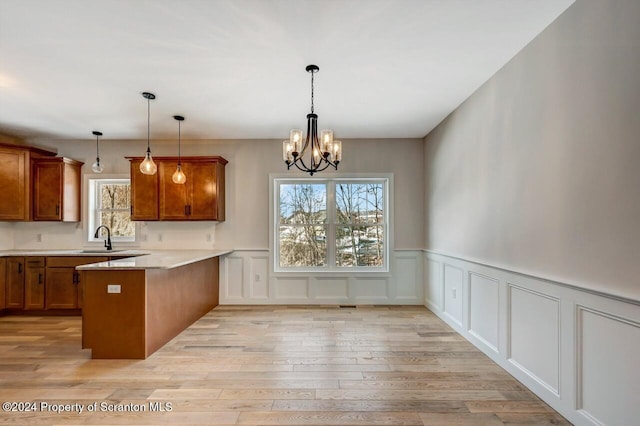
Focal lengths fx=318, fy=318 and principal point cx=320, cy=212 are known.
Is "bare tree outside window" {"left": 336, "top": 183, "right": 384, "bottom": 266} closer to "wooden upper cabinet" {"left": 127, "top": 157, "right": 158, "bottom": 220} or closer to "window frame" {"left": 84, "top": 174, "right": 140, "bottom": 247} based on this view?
"wooden upper cabinet" {"left": 127, "top": 157, "right": 158, "bottom": 220}

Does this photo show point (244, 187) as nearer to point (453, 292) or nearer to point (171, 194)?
point (171, 194)

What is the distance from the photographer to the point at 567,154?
2068mm

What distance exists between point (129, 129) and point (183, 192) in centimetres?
113

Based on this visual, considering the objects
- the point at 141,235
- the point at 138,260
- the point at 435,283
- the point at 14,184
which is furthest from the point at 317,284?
the point at 14,184

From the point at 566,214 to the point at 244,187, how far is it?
4.08 meters

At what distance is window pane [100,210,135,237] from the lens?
508 centimetres

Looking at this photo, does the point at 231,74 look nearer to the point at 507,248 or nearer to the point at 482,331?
the point at 507,248

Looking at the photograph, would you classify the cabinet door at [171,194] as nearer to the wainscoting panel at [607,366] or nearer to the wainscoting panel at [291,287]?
the wainscoting panel at [291,287]

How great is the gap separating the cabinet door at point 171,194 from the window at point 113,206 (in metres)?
0.86

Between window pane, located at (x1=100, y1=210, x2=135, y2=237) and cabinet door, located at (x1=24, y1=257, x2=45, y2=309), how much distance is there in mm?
966

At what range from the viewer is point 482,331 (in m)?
3.15

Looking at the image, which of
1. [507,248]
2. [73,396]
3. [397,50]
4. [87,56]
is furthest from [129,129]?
[507,248]

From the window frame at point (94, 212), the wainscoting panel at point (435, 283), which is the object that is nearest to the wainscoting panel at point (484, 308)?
the wainscoting panel at point (435, 283)

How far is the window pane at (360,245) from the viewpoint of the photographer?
5055mm
